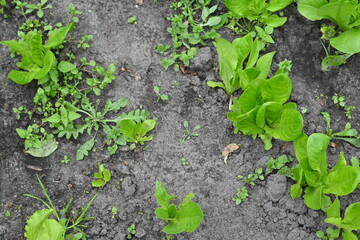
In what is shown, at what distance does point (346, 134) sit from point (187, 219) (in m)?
1.23

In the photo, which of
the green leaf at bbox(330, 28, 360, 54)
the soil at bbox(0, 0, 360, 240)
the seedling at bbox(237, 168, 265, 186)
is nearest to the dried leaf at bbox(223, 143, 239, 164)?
the soil at bbox(0, 0, 360, 240)

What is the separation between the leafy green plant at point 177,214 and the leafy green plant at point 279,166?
1.80 feet

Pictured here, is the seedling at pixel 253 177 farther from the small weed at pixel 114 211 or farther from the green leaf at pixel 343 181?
the small weed at pixel 114 211

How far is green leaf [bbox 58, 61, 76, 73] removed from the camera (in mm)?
3029

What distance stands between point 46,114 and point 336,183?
1929 millimetres

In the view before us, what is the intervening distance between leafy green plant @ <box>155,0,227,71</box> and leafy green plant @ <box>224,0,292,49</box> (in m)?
0.12

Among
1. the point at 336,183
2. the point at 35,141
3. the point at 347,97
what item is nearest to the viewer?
the point at 336,183

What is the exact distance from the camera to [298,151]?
9.24 feet

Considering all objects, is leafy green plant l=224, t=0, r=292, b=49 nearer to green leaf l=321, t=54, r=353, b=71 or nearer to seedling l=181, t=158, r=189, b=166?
green leaf l=321, t=54, r=353, b=71

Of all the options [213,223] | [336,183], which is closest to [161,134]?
[213,223]

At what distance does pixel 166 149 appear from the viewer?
9.69ft

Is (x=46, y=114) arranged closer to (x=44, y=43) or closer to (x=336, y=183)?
(x=44, y=43)

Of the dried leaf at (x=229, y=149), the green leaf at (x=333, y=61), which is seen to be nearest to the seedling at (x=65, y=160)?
the dried leaf at (x=229, y=149)

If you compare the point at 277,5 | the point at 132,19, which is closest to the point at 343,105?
the point at 277,5
